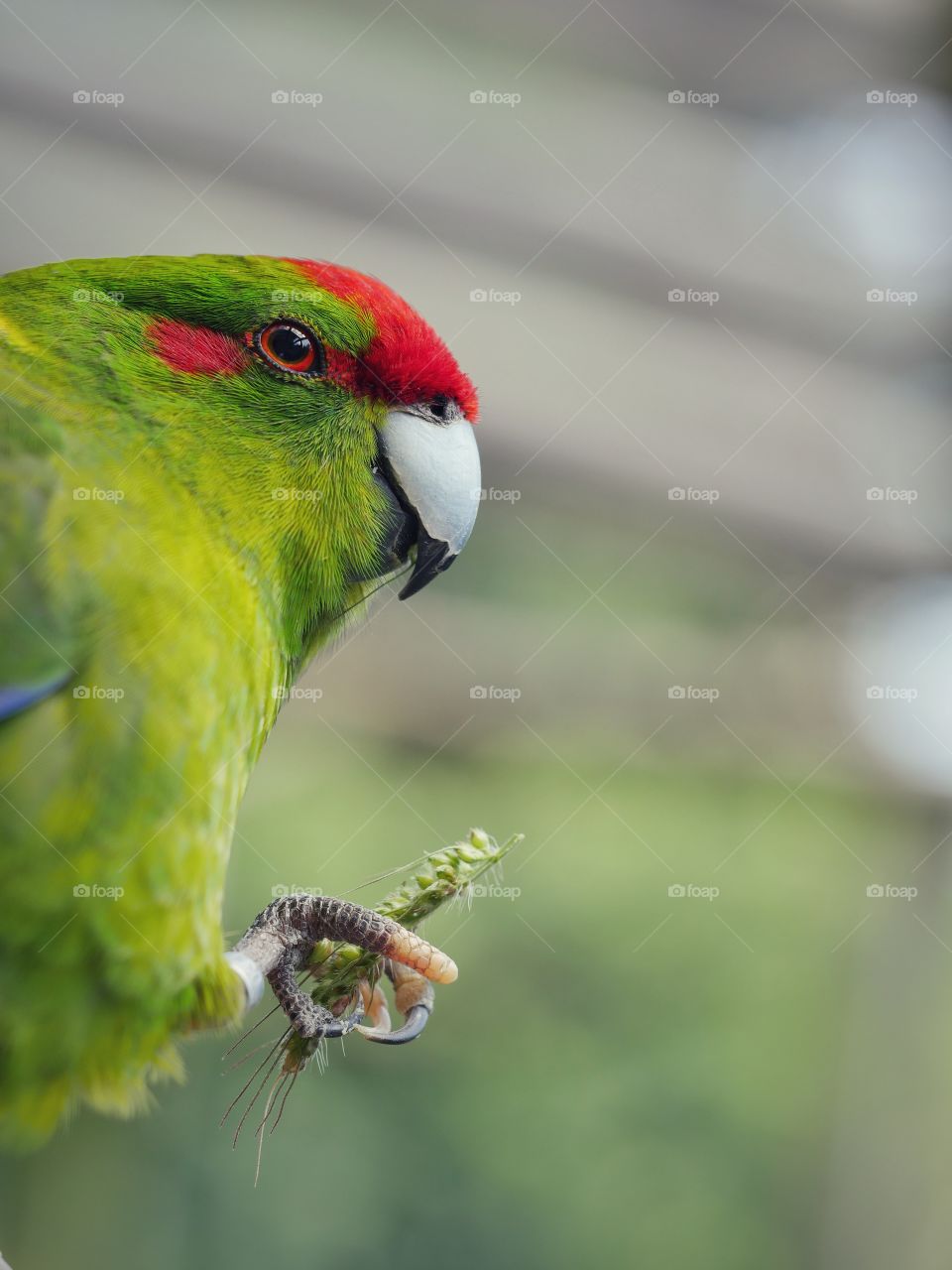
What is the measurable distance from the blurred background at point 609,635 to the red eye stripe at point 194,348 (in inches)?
26.1

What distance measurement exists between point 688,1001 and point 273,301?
2.05m

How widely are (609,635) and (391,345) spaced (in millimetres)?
1186

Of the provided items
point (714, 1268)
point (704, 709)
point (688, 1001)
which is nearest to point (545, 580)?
point (704, 709)

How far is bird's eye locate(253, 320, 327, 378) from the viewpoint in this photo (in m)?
0.89

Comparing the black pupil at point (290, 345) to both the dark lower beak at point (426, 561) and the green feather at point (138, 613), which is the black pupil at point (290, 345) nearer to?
the green feather at point (138, 613)

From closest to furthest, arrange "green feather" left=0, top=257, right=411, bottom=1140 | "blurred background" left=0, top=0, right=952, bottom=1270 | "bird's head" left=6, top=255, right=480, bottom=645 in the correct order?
"green feather" left=0, top=257, right=411, bottom=1140, "bird's head" left=6, top=255, right=480, bottom=645, "blurred background" left=0, top=0, right=952, bottom=1270

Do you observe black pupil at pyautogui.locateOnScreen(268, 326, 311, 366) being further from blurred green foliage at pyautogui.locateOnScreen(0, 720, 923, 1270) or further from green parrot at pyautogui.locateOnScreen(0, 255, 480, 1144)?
blurred green foliage at pyautogui.locateOnScreen(0, 720, 923, 1270)

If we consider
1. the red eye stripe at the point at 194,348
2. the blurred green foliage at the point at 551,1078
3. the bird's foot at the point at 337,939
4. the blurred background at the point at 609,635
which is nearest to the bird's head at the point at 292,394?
the red eye stripe at the point at 194,348

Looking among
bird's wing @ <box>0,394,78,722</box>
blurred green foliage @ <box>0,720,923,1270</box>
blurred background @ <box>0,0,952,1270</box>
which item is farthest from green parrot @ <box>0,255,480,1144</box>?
blurred green foliage @ <box>0,720,923,1270</box>

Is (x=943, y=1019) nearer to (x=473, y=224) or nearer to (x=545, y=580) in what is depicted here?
(x=545, y=580)

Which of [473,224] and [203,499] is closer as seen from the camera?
[203,499]

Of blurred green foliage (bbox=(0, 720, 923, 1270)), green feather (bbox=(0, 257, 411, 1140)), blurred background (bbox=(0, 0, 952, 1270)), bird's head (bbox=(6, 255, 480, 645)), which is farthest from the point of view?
blurred green foliage (bbox=(0, 720, 923, 1270))

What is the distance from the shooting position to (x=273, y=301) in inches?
34.9

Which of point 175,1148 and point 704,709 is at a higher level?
point 704,709
